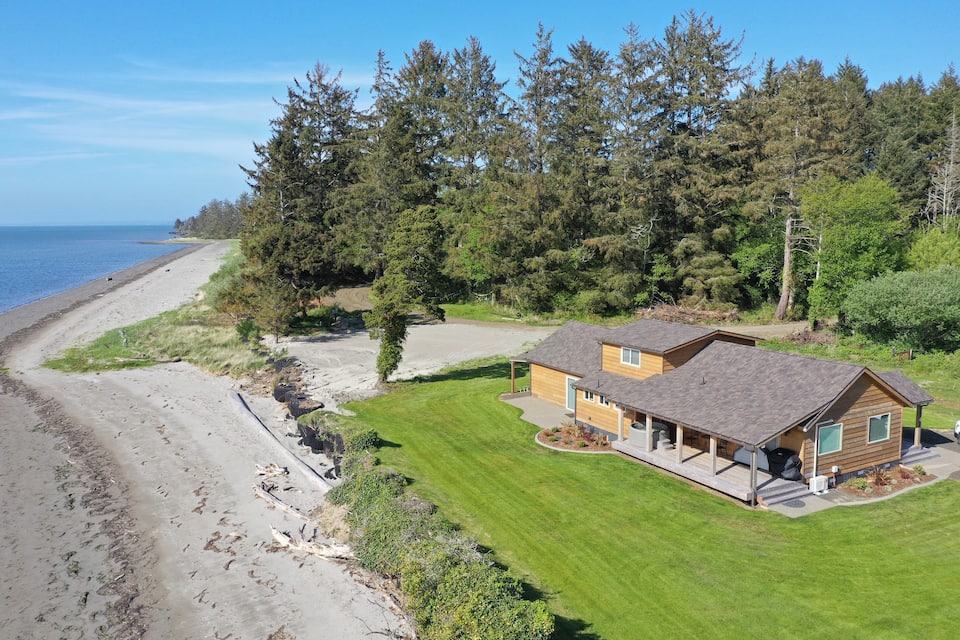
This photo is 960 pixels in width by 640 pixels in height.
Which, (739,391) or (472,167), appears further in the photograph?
(472,167)

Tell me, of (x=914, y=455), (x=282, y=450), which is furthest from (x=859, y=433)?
(x=282, y=450)

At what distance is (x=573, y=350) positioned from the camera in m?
28.8

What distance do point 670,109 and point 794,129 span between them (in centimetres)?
951

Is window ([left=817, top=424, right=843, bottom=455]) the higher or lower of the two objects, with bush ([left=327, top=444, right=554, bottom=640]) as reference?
higher

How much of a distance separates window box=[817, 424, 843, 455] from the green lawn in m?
1.95

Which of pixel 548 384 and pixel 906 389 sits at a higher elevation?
pixel 906 389

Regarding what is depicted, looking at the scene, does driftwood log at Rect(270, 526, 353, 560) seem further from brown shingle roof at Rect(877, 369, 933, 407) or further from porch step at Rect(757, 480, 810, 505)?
brown shingle roof at Rect(877, 369, 933, 407)

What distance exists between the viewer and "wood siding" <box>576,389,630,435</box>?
2431 centimetres

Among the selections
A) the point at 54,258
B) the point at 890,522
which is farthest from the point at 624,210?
the point at 54,258

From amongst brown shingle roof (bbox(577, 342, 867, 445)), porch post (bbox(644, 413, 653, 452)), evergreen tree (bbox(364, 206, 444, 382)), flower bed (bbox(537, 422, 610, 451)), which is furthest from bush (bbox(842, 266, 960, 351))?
evergreen tree (bbox(364, 206, 444, 382))

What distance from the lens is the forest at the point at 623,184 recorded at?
1756 inches

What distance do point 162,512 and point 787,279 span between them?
1778 inches

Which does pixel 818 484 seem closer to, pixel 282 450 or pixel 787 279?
pixel 282 450

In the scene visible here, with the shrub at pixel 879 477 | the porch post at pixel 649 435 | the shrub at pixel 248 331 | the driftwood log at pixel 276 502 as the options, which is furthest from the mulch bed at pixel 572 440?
the shrub at pixel 248 331
